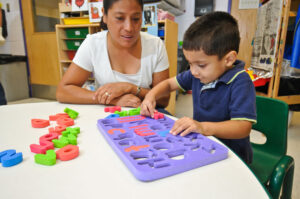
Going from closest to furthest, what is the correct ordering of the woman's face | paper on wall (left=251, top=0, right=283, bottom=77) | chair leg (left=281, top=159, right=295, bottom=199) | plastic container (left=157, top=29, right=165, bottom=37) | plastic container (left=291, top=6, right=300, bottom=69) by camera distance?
chair leg (left=281, top=159, right=295, bottom=199) < the woman's face < plastic container (left=291, top=6, right=300, bottom=69) < paper on wall (left=251, top=0, right=283, bottom=77) < plastic container (left=157, top=29, right=165, bottom=37)

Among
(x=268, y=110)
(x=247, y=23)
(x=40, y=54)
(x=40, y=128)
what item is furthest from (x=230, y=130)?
(x=40, y=54)

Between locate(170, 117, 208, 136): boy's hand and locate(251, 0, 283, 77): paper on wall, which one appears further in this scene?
locate(251, 0, 283, 77): paper on wall

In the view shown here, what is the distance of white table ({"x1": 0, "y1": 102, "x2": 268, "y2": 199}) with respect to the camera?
0.32 m

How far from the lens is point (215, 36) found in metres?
0.65

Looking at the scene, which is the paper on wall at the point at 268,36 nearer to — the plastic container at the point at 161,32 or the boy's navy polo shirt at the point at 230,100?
the plastic container at the point at 161,32

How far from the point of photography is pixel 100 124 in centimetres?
58

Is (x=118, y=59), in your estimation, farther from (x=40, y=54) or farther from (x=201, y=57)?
(x=40, y=54)

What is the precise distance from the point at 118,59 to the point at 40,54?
104 inches

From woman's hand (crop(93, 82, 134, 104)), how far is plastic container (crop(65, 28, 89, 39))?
1.73 metres

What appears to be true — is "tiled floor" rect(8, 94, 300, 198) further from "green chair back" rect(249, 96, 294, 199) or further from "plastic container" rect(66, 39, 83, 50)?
"plastic container" rect(66, 39, 83, 50)

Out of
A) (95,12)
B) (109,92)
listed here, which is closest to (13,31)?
(95,12)

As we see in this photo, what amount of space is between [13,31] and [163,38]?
266 centimetres

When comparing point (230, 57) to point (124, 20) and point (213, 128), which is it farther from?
point (124, 20)

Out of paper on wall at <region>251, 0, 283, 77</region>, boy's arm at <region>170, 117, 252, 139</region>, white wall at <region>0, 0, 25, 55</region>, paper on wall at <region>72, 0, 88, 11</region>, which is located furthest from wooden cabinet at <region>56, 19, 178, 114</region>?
boy's arm at <region>170, 117, 252, 139</region>
